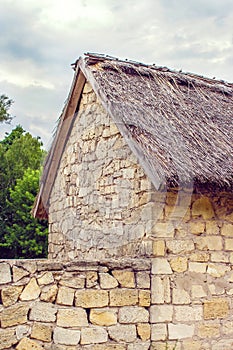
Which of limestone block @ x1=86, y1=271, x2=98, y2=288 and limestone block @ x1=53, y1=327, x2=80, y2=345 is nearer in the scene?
limestone block @ x1=53, y1=327, x2=80, y2=345

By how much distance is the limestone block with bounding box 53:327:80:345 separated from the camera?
5023mm

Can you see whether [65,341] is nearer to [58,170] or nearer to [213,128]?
[213,128]

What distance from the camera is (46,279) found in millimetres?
5039

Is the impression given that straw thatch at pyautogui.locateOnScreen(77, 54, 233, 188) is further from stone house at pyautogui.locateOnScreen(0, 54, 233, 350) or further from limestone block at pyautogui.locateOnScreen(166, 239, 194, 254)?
limestone block at pyautogui.locateOnScreen(166, 239, 194, 254)

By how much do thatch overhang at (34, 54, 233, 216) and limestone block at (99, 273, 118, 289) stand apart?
103 centimetres

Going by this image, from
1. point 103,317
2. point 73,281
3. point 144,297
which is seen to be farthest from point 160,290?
point 73,281

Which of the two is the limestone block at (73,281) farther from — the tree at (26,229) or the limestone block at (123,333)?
the tree at (26,229)

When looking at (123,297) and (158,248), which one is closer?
(123,297)

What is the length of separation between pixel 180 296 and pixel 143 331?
57 cm

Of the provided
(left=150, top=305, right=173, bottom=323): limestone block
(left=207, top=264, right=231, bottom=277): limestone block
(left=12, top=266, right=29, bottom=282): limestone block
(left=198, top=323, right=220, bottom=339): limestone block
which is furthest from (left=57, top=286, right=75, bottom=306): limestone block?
(left=207, top=264, right=231, bottom=277): limestone block

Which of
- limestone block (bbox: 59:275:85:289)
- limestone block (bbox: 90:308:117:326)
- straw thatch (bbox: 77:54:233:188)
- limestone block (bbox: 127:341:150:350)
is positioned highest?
straw thatch (bbox: 77:54:233:188)

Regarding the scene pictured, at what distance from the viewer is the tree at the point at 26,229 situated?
1418 cm

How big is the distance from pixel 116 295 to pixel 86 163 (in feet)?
8.12

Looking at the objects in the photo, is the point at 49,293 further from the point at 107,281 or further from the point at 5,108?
the point at 5,108
